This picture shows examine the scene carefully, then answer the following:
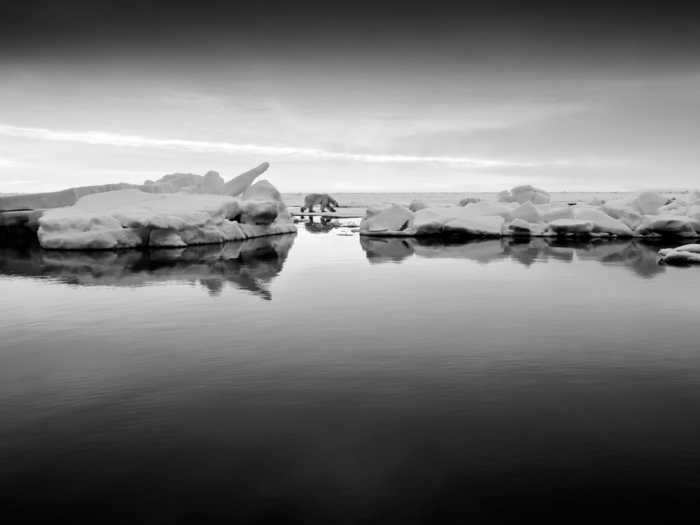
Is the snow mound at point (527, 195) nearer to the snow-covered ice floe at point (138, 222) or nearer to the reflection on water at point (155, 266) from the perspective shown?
the snow-covered ice floe at point (138, 222)

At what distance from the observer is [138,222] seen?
22328 millimetres

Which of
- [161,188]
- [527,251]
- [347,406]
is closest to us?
[347,406]

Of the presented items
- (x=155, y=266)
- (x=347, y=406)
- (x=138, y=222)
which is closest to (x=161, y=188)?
(x=138, y=222)

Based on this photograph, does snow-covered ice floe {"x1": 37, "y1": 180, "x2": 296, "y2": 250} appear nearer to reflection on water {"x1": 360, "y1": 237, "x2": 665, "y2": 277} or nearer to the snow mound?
reflection on water {"x1": 360, "y1": 237, "x2": 665, "y2": 277}

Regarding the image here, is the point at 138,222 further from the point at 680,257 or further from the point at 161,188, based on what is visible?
the point at 680,257

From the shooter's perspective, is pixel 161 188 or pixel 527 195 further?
pixel 527 195

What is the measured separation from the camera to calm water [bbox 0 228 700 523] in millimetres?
4184

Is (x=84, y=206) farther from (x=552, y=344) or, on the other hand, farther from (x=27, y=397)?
(x=552, y=344)

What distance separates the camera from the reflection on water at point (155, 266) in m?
14.8

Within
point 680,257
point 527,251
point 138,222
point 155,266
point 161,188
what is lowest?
point 155,266

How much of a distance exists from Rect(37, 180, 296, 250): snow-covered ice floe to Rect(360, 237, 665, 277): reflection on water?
768 cm

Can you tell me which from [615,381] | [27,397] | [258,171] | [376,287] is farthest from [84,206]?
[615,381]

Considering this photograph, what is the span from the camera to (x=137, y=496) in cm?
420

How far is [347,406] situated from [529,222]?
94.6 feet
